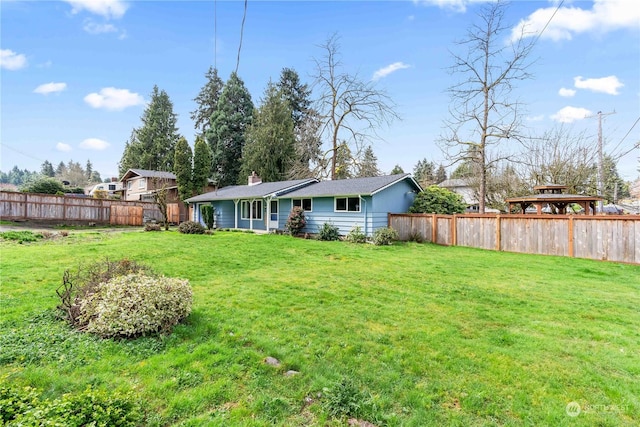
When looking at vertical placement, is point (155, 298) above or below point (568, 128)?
below

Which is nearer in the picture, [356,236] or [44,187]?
[356,236]

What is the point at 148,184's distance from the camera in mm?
33094

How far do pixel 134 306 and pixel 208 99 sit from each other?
42.8m

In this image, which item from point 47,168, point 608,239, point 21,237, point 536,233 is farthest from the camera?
point 47,168

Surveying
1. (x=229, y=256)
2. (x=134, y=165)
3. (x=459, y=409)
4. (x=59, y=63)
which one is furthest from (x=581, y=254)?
(x=134, y=165)

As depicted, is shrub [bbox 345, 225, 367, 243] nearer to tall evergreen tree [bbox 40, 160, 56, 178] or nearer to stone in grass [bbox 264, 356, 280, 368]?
stone in grass [bbox 264, 356, 280, 368]

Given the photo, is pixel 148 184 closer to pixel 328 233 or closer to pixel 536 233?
pixel 328 233

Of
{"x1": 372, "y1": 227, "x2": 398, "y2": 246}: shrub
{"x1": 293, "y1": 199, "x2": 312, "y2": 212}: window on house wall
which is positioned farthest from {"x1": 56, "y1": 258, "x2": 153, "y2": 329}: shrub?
{"x1": 293, "y1": 199, "x2": 312, "y2": 212}: window on house wall

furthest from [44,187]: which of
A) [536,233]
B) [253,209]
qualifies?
[536,233]

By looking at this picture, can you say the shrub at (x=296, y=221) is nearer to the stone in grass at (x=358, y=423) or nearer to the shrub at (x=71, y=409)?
the shrub at (x=71, y=409)

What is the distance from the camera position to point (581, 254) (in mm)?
11141

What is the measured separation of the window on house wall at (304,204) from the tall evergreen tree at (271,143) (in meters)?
13.0

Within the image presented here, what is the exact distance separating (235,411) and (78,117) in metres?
23.0

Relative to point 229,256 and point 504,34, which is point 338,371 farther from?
point 504,34
